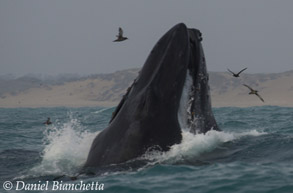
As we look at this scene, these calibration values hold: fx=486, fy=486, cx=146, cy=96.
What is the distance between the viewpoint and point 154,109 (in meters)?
8.12

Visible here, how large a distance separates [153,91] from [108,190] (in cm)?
190

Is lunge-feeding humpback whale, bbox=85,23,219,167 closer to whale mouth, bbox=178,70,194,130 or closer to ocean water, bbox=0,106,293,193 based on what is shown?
whale mouth, bbox=178,70,194,130

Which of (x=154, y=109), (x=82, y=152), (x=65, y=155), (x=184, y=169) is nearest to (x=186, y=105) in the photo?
(x=154, y=109)

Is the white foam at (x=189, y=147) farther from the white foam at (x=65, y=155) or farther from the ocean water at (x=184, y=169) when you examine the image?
the white foam at (x=65, y=155)

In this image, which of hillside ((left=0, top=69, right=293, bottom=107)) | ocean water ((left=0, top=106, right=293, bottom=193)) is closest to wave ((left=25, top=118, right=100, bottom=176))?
ocean water ((left=0, top=106, right=293, bottom=193))

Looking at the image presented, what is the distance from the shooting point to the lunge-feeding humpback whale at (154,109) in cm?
804

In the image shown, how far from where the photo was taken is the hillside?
8775 centimetres

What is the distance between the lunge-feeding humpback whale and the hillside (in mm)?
67884

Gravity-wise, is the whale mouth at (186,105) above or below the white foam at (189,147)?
above

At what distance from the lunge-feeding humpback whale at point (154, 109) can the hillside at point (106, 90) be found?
67884mm

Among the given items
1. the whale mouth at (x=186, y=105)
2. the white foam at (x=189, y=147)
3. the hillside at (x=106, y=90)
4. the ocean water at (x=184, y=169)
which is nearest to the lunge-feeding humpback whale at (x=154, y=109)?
the whale mouth at (x=186, y=105)

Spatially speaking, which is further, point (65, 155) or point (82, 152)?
point (65, 155)

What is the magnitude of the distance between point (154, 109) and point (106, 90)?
99.4 meters

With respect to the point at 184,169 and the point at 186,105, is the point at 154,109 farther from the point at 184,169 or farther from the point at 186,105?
the point at 184,169
